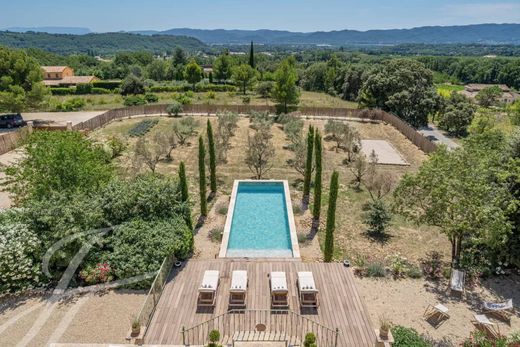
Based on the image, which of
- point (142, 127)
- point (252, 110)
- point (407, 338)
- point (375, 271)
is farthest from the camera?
point (252, 110)

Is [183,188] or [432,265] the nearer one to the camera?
[432,265]

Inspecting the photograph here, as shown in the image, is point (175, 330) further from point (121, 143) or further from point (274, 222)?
point (121, 143)

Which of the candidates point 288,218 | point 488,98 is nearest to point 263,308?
point 288,218

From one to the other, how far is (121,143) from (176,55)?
235 ft

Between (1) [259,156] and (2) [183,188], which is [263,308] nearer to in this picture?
(2) [183,188]

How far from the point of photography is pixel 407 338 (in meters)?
10.3

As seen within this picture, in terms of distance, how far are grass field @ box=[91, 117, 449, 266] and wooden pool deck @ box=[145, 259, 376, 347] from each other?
281cm

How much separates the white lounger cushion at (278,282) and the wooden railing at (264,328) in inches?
25.9

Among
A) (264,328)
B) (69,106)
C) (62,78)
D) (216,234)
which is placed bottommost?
(216,234)

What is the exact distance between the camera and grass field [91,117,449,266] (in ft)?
52.4

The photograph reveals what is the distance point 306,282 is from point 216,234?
6.30 meters

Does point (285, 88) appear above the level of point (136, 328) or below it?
above

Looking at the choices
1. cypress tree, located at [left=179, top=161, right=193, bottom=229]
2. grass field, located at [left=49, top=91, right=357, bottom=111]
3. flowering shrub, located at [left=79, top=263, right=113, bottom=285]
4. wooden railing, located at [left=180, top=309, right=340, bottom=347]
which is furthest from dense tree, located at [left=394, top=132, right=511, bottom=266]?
grass field, located at [left=49, top=91, right=357, bottom=111]

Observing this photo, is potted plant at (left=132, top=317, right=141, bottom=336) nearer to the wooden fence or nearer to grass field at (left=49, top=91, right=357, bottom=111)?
the wooden fence
